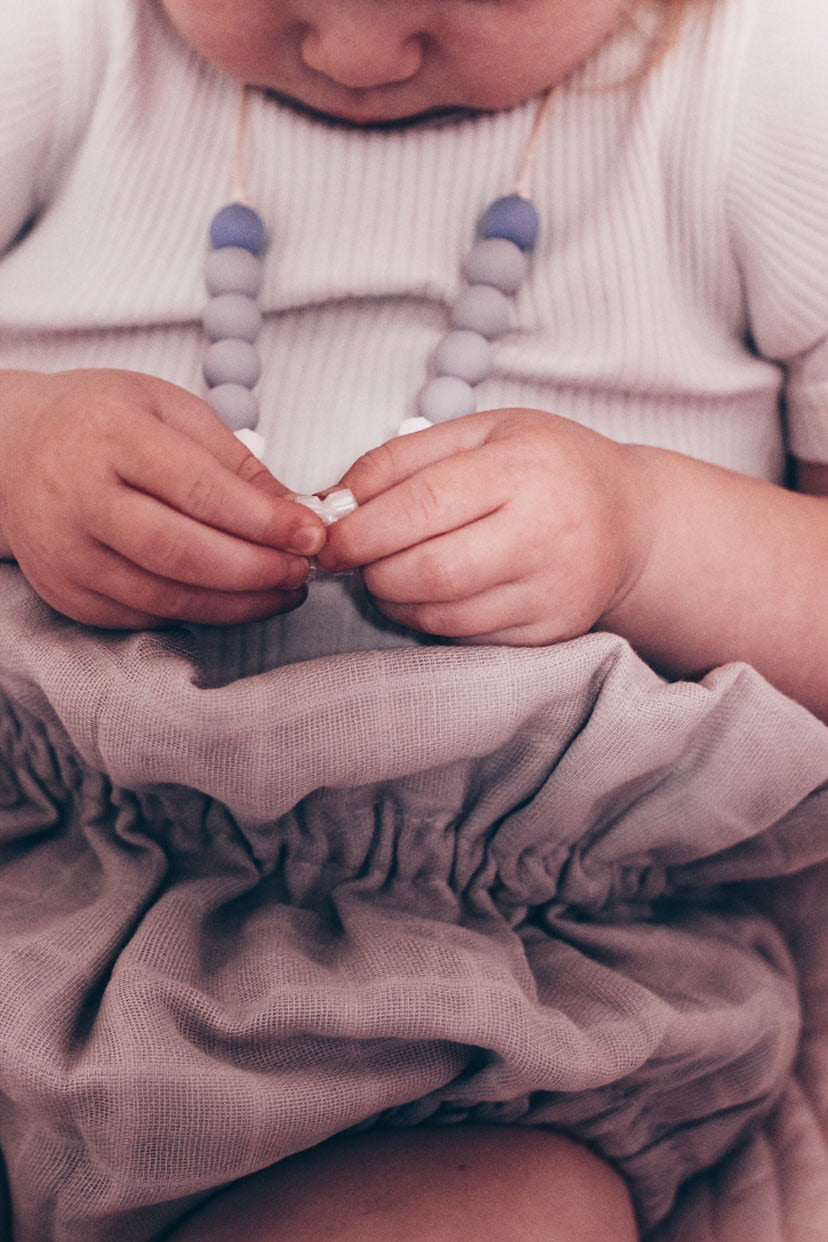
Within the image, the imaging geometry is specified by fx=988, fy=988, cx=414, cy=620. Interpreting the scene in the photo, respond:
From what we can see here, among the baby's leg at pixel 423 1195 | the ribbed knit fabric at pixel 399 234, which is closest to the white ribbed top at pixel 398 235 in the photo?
the ribbed knit fabric at pixel 399 234

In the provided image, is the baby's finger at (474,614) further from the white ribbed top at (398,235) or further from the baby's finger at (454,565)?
the white ribbed top at (398,235)

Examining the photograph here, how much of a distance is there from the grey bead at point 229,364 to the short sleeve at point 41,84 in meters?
0.18

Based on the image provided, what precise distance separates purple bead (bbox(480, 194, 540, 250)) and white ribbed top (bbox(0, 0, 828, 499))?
0.9 inches

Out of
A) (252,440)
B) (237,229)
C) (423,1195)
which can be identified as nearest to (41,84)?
(237,229)

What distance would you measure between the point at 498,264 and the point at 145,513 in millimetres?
292

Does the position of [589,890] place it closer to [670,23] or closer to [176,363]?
[176,363]

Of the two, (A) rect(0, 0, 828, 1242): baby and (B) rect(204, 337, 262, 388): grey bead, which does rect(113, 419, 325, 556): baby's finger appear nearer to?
(A) rect(0, 0, 828, 1242): baby

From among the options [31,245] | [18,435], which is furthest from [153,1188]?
[31,245]

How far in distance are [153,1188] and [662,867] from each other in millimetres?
298

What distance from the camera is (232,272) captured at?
1.99ft

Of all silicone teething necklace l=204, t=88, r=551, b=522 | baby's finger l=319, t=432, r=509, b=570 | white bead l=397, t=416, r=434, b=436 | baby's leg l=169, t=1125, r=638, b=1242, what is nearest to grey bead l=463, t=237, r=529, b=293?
silicone teething necklace l=204, t=88, r=551, b=522

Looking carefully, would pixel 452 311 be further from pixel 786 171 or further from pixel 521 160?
pixel 786 171

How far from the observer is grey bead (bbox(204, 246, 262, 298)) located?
0.61m

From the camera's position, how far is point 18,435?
507 millimetres
